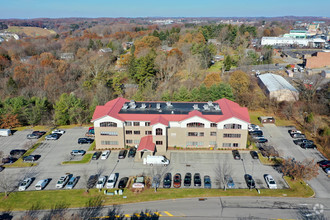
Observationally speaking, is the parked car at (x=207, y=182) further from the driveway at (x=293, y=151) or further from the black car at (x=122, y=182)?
the driveway at (x=293, y=151)

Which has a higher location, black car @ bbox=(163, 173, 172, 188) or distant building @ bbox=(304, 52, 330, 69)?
distant building @ bbox=(304, 52, 330, 69)

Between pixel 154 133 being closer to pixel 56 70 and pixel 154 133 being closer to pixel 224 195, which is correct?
pixel 224 195

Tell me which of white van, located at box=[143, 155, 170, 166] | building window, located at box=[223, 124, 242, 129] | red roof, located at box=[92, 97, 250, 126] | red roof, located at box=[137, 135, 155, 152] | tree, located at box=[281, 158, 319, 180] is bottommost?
white van, located at box=[143, 155, 170, 166]

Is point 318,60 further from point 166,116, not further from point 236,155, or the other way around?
point 166,116

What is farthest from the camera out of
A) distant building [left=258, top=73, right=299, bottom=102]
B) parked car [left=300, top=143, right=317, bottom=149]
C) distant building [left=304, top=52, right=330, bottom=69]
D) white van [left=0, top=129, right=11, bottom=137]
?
distant building [left=304, top=52, right=330, bottom=69]

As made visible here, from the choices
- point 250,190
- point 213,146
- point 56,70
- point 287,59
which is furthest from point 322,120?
point 56,70

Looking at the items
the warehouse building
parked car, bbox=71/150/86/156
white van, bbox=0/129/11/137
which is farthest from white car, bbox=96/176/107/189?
white van, bbox=0/129/11/137

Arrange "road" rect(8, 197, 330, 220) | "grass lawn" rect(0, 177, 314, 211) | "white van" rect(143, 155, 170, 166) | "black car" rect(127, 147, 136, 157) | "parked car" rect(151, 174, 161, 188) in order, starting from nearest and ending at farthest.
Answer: "road" rect(8, 197, 330, 220) < "grass lawn" rect(0, 177, 314, 211) < "parked car" rect(151, 174, 161, 188) < "white van" rect(143, 155, 170, 166) < "black car" rect(127, 147, 136, 157)

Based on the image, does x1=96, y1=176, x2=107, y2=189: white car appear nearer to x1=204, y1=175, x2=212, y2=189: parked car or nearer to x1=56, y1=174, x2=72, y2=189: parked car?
x1=56, y1=174, x2=72, y2=189: parked car
